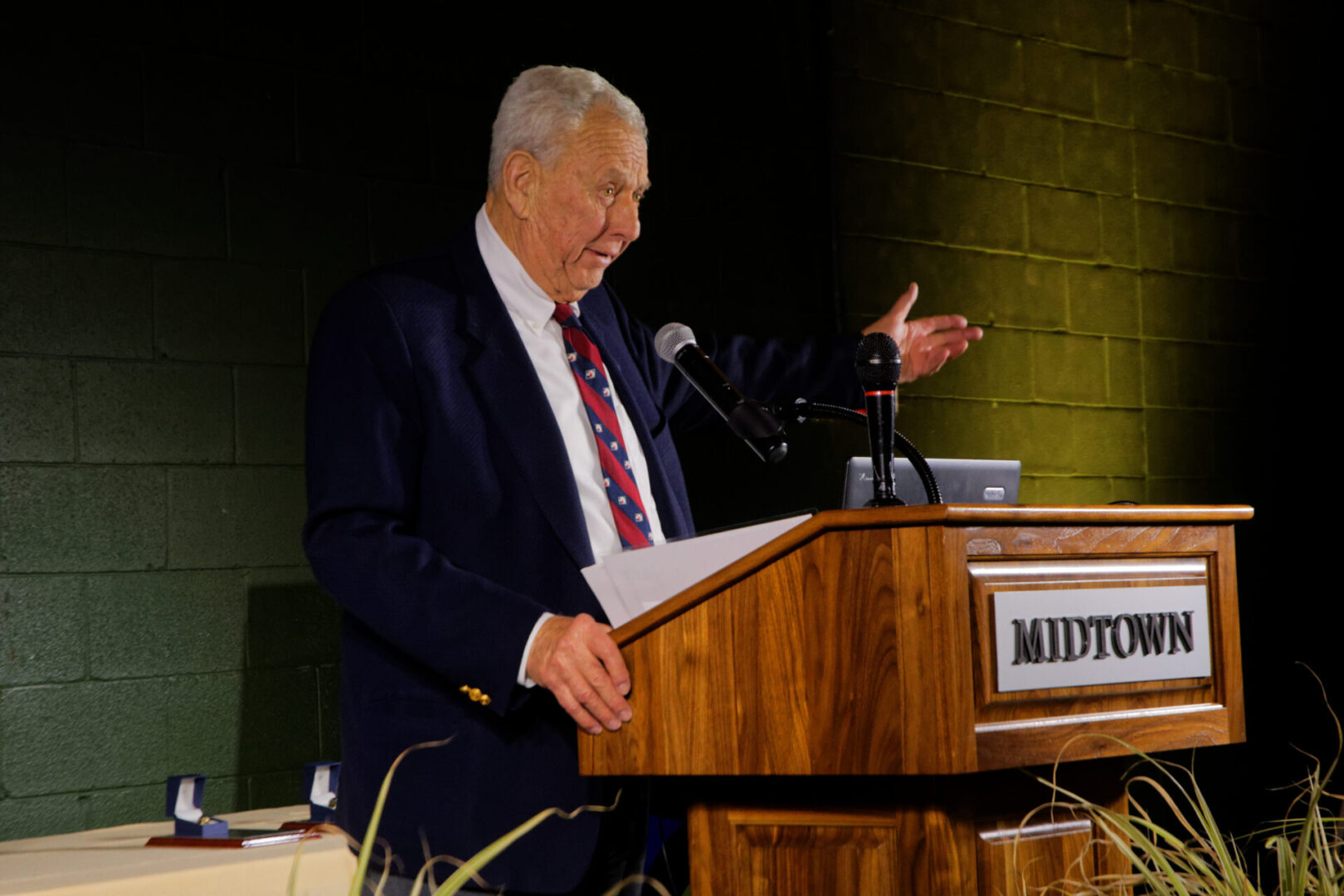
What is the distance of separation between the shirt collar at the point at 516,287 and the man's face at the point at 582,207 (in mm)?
23

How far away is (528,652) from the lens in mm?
1423

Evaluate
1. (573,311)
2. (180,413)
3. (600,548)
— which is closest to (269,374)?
(180,413)

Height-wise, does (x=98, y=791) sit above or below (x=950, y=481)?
below

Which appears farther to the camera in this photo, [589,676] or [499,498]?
[499,498]

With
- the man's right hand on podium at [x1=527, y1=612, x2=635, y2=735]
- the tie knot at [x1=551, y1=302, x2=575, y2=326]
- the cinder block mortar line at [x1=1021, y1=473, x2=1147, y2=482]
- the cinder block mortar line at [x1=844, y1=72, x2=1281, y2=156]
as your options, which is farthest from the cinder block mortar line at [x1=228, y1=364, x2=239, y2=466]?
the cinder block mortar line at [x1=1021, y1=473, x2=1147, y2=482]

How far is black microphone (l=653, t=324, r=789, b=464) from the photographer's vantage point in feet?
5.01

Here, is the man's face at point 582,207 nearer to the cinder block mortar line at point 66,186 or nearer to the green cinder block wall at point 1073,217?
the cinder block mortar line at point 66,186

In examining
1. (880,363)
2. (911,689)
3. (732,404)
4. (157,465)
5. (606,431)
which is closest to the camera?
(911,689)

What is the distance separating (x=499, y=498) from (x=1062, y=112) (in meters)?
2.80

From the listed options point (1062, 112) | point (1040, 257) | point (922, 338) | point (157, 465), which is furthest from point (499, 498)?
point (1062, 112)

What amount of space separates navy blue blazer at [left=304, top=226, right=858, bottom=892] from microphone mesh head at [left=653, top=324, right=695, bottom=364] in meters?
0.17

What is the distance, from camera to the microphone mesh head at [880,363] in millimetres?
1407

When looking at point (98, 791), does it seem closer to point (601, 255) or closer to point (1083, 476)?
point (601, 255)

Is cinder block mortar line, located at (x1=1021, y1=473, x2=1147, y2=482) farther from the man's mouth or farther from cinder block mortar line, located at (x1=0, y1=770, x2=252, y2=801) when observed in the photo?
cinder block mortar line, located at (x1=0, y1=770, x2=252, y2=801)
